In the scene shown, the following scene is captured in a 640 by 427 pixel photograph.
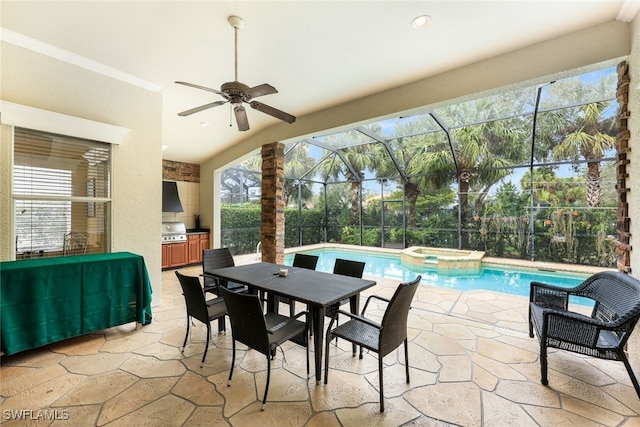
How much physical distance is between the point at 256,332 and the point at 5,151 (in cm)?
322

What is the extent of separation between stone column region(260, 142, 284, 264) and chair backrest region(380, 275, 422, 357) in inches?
130

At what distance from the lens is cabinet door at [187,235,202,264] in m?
6.75

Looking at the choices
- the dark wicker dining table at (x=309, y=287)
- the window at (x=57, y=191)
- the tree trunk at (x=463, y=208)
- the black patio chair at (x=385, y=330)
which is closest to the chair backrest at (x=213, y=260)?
the dark wicker dining table at (x=309, y=287)

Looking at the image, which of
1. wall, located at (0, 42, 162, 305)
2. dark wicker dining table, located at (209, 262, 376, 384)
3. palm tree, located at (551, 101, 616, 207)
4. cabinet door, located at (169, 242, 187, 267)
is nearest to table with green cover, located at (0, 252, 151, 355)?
wall, located at (0, 42, 162, 305)

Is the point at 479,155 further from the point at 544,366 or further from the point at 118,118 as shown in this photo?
the point at 118,118

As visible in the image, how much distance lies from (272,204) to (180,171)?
3289 millimetres

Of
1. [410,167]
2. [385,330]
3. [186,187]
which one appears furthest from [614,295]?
[186,187]

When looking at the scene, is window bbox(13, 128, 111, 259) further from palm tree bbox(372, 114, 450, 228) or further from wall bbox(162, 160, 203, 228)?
palm tree bbox(372, 114, 450, 228)

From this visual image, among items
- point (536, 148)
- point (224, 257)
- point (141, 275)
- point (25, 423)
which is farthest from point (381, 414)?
point (536, 148)

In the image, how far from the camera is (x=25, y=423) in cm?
182

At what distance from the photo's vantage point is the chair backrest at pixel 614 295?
2.00m

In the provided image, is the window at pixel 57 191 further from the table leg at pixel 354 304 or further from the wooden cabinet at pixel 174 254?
the table leg at pixel 354 304

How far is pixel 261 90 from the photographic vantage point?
2.40 metres

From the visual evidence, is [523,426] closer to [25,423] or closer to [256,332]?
[256,332]
